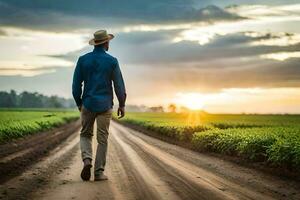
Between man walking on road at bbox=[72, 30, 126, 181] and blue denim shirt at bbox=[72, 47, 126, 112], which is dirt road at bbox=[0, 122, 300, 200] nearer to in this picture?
man walking on road at bbox=[72, 30, 126, 181]

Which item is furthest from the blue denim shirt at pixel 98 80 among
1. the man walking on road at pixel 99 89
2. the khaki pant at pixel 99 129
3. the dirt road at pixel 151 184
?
the dirt road at pixel 151 184

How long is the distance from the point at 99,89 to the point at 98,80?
17 centimetres

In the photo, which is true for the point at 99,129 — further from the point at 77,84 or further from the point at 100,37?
the point at 100,37

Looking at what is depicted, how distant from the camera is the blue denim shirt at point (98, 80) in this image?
29.6ft

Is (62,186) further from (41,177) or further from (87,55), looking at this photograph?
(87,55)

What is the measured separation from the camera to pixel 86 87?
9.20 m

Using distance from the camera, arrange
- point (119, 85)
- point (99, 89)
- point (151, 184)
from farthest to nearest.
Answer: point (119, 85) < point (99, 89) < point (151, 184)

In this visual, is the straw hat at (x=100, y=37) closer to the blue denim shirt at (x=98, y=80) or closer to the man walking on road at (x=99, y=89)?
the man walking on road at (x=99, y=89)

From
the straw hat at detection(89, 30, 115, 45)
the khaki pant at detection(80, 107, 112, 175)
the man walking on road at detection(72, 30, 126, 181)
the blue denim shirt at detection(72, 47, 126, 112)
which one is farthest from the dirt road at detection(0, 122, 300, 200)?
the straw hat at detection(89, 30, 115, 45)

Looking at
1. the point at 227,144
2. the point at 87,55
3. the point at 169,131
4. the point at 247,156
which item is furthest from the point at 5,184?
the point at 169,131

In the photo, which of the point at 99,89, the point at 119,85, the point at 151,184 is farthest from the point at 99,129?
the point at 151,184

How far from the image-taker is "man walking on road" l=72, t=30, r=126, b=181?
902cm

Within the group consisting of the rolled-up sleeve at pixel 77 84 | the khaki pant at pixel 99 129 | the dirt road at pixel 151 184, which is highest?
the rolled-up sleeve at pixel 77 84

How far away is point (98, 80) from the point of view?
9078 mm
